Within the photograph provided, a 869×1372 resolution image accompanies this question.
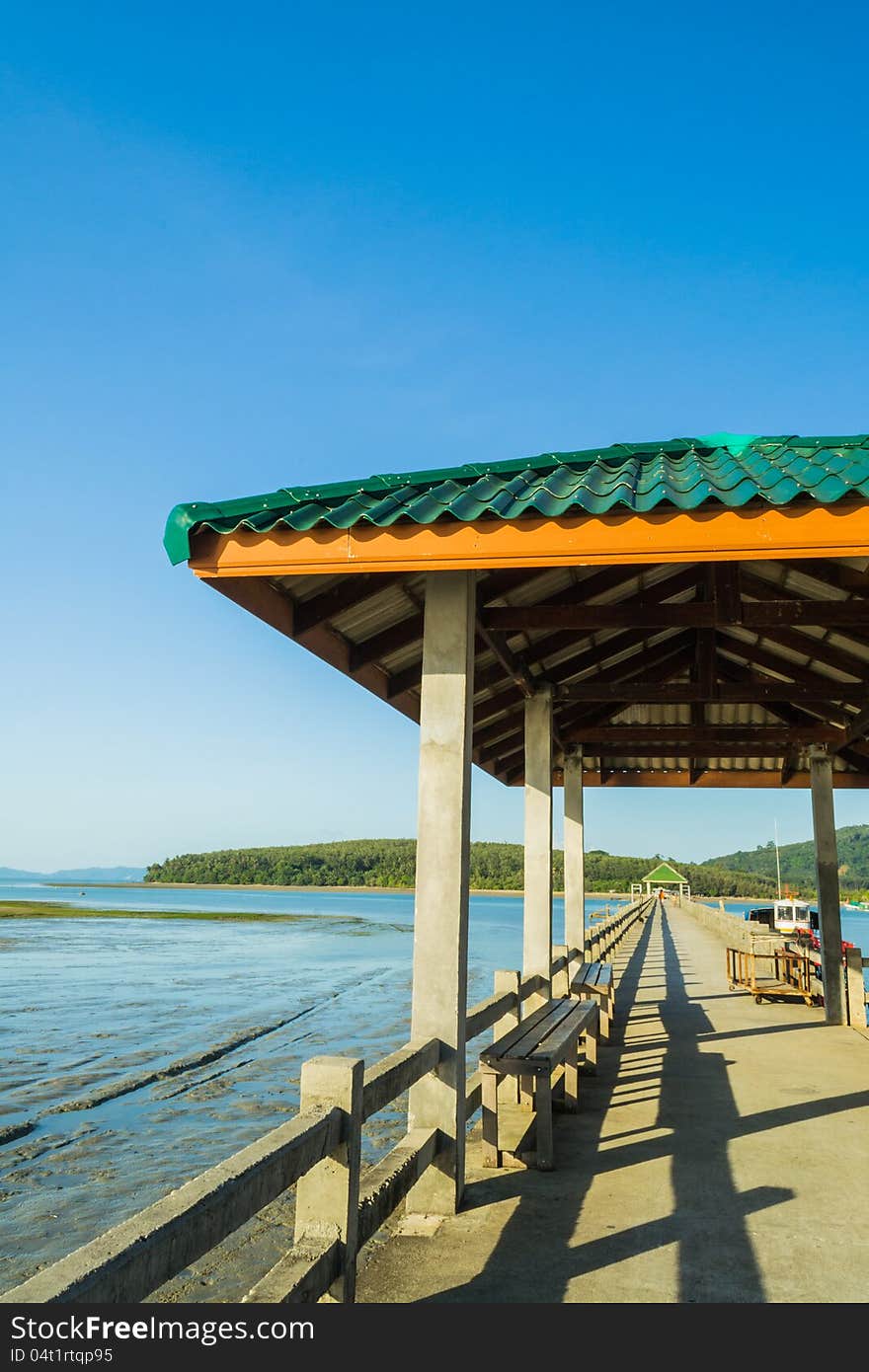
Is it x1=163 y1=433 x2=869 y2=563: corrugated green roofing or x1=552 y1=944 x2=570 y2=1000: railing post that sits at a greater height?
x1=163 y1=433 x2=869 y2=563: corrugated green roofing

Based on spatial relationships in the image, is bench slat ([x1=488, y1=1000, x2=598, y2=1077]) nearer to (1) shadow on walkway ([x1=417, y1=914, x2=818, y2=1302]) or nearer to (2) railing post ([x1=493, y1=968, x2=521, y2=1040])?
(2) railing post ([x1=493, y1=968, x2=521, y2=1040])

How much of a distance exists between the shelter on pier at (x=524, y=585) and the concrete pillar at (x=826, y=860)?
3.10 metres

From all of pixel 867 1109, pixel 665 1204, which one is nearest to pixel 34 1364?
pixel 665 1204

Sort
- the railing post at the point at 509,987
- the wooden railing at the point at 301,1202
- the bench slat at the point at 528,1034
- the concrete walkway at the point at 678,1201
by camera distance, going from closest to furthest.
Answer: the wooden railing at the point at 301,1202 → the concrete walkway at the point at 678,1201 → the bench slat at the point at 528,1034 → the railing post at the point at 509,987

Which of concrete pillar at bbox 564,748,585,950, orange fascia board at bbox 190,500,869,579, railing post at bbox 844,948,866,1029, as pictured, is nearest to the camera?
orange fascia board at bbox 190,500,869,579

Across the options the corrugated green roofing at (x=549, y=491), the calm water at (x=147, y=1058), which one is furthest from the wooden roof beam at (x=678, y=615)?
the calm water at (x=147, y=1058)

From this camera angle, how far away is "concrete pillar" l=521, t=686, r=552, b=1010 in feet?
29.8

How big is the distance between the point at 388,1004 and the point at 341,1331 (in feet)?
58.6

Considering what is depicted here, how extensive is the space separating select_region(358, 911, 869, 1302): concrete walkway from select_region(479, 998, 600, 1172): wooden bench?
0.16m

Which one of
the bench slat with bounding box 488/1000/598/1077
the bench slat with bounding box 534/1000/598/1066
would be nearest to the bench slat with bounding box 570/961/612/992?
the bench slat with bounding box 534/1000/598/1066

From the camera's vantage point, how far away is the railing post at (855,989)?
11220 mm

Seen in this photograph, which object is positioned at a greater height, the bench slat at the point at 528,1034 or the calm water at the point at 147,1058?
the bench slat at the point at 528,1034

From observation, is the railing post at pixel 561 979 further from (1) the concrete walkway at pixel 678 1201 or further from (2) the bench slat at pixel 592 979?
(1) the concrete walkway at pixel 678 1201

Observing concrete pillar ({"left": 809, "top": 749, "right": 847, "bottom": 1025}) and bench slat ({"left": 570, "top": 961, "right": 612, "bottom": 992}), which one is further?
concrete pillar ({"left": 809, "top": 749, "right": 847, "bottom": 1025})
